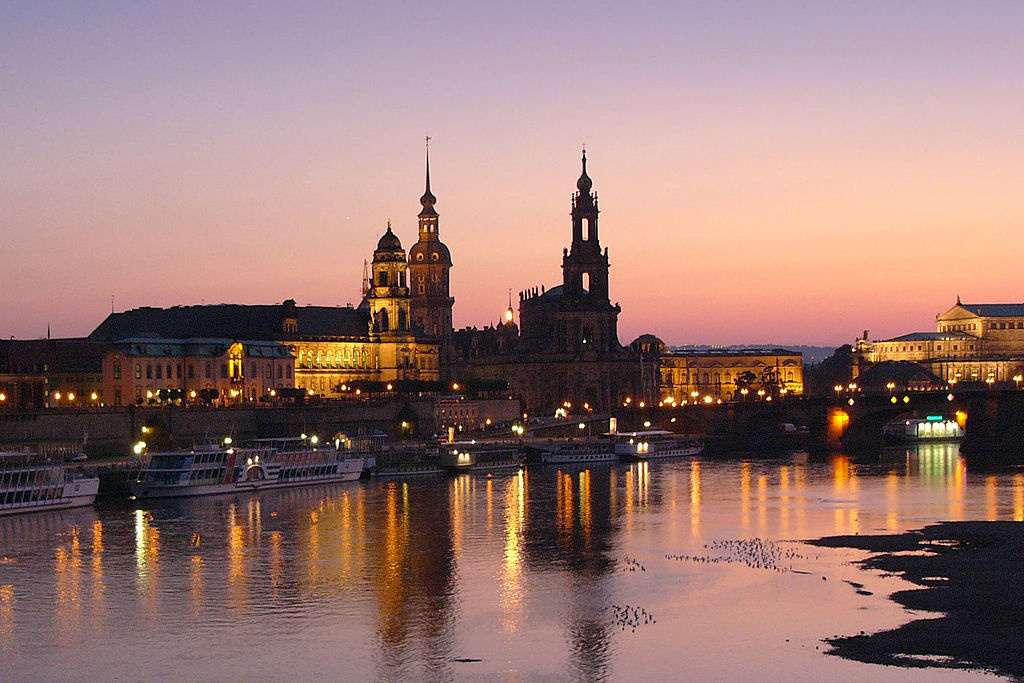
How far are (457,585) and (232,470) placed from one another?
40.7m

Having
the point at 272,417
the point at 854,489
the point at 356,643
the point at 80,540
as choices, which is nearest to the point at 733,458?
the point at 854,489

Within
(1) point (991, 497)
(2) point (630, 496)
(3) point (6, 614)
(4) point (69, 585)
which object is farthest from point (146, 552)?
(1) point (991, 497)

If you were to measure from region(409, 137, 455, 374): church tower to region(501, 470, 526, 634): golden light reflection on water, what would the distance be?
9320 cm

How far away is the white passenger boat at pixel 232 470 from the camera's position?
94.8 metres

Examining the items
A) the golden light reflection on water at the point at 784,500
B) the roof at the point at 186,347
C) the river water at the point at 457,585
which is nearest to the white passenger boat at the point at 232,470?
the river water at the point at 457,585

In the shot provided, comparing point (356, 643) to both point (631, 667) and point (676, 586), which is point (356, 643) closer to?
point (631, 667)

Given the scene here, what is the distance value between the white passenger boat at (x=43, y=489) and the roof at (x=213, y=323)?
70172 mm

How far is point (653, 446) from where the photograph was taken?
13525cm

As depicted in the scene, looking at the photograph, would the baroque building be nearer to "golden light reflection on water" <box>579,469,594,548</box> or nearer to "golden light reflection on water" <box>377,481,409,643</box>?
"golden light reflection on water" <box>579,469,594,548</box>

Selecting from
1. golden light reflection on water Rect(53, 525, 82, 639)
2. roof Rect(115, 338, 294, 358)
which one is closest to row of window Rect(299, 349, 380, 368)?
roof Rect(115, 338, 294, 358)

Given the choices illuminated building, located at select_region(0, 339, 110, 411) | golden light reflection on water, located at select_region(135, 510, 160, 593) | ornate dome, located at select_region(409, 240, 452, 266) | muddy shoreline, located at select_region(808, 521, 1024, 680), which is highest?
ornate dome, located at select_region(409, 240, 452, 266)

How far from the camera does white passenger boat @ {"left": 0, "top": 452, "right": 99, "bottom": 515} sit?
85.0 m

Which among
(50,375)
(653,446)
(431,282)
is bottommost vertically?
(653,446)

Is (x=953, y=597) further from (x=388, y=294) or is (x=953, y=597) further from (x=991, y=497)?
(x=388, y=294)
